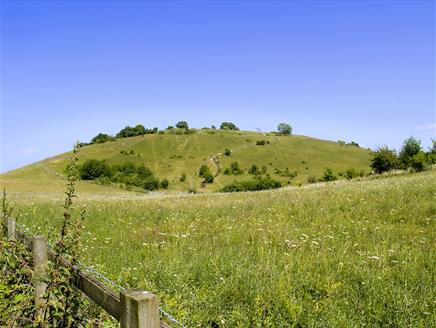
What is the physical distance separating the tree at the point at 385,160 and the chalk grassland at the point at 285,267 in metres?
41.9

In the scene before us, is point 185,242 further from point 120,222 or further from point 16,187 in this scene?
point 16,187

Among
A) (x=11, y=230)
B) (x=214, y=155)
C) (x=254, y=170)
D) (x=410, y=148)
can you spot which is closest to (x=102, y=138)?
(x=214, y=155)

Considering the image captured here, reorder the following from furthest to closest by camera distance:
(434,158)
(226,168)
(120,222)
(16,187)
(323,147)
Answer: (323,147) < (226,168) < (16,187) < (434,158) < (120,222)

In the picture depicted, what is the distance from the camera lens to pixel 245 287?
19.9 ft

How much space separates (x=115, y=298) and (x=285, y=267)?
4267 millimetres

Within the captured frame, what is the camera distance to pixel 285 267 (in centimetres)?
680

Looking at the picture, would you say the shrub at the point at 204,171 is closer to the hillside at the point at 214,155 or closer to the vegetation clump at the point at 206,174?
the vegetation clump at the point at 206,174

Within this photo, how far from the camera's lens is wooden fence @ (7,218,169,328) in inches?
101

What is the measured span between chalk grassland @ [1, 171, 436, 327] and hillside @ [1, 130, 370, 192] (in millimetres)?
116297

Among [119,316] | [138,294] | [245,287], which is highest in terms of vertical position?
[138,294]

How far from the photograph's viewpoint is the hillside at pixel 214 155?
14100 cm

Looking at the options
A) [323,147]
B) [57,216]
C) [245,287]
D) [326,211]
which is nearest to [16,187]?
[57,216]

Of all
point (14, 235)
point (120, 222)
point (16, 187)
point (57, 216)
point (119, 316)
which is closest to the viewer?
point (119, 316)

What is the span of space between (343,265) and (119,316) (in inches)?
203
